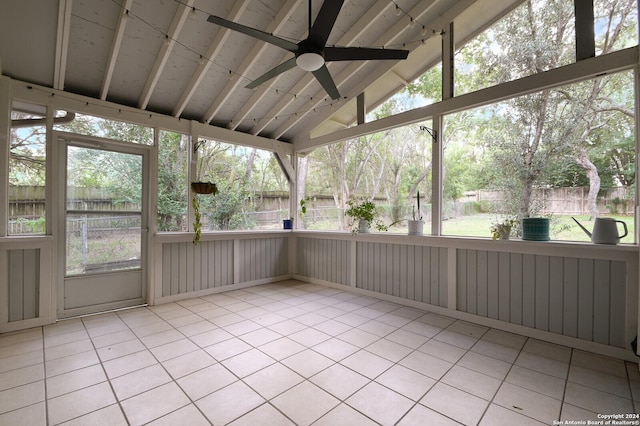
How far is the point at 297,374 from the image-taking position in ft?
7.31

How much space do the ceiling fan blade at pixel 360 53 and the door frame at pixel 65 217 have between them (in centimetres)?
296

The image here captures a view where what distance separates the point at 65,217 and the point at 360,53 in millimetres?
3755

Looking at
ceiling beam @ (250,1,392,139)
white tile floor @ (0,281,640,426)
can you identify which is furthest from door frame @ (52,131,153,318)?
ceiling beam @ (250,1,392,139)

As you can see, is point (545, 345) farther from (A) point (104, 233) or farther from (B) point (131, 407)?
(A) point (104, 233)

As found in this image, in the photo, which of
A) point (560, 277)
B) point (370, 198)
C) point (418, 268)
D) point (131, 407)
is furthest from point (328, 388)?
point (370, 198)

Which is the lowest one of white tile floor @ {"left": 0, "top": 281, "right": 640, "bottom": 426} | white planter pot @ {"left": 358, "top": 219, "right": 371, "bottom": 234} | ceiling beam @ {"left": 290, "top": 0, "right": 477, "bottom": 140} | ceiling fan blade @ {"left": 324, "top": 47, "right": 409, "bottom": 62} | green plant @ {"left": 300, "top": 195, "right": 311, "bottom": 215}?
white tile floor @ {"left": 0, "top": 281, "right": 640, "bottom": 426}

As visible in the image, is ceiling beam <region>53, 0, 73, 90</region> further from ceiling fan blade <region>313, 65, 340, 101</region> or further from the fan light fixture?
ceiling fan blade <region>313, 65, 340, 101</region>

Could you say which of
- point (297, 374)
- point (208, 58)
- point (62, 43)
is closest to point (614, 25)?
point (208, 58)

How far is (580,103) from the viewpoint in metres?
2.76

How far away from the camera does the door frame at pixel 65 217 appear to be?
336 centimetres

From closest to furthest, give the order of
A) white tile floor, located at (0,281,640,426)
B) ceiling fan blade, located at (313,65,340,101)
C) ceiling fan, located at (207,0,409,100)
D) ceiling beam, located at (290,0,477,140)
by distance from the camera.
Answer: white tile floor, located at (0,281,640,426), ceiling fan, located at (207,0,409,100), ceiling fan blade, located at (313,65,340,101), ceiling beam, located at (290,0,477,140)

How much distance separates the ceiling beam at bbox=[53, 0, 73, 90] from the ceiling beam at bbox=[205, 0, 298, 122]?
1.61 meters

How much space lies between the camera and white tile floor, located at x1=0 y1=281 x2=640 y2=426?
5.90 feet

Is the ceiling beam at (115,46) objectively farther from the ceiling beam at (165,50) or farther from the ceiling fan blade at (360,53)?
the ceiling fan blade at (360,53)
